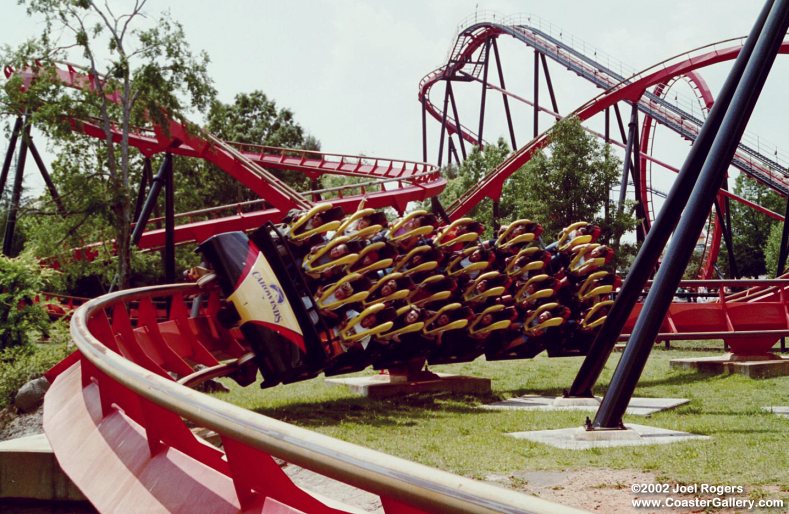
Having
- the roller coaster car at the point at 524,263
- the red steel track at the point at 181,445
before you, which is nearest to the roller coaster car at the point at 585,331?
the roller coaster car at the point at 524,263

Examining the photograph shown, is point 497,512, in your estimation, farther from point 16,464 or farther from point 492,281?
point 492,281

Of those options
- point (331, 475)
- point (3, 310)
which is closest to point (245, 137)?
point (3, 310)

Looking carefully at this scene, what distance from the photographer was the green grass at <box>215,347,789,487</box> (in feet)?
17.2

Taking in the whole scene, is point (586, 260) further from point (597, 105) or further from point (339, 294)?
point (597, 105)

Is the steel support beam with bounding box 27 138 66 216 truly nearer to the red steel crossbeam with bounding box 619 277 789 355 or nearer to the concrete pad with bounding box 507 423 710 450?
the red steel crossbeam with bounding box 619 277 789 355

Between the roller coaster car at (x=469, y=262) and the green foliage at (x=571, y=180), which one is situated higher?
the green foliage at (x=571, y=180)

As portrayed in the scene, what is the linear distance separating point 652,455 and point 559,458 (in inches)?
25.4

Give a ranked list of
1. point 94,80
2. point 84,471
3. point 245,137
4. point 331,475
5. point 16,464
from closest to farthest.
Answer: point 331,475 < point 84,471 < point 16,464 < point 94,80 < point 245,137

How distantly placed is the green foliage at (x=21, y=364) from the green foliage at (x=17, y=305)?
25 cm

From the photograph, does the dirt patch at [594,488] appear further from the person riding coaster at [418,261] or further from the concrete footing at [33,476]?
the person riding coaster at [418,261]

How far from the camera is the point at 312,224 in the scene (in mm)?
8133

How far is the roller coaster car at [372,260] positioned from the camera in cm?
807

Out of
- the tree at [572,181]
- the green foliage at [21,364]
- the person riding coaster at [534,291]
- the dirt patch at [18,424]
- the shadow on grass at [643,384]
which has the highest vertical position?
the tree at [572,181]

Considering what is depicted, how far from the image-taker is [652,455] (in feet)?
17.9
